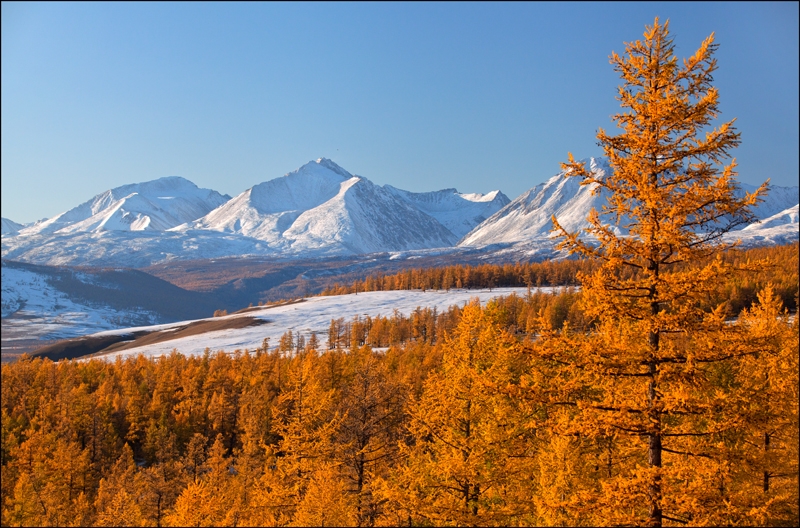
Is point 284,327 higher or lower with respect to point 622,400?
lower

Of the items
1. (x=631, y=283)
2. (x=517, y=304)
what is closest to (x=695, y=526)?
(x=631, y=283)

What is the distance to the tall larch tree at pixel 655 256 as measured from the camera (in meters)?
10.9

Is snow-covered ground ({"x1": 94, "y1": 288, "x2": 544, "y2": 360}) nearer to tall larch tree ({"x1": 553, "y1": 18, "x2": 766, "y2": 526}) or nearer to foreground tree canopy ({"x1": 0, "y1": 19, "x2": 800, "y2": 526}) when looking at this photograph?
foreground tree canopy ({"x1": 0, "y1": 19, "x2": 800, "y2": 526})

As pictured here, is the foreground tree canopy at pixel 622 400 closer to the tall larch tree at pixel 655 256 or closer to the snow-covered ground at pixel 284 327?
the tall larch tree at pixel 655 256

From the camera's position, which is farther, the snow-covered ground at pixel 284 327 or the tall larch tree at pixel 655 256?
the snow-covered ground at pixel 284 327

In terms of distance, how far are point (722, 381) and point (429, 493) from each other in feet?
50.3

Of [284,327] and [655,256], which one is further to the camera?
[284,327]

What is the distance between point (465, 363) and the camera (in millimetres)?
18703

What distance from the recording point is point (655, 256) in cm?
1141

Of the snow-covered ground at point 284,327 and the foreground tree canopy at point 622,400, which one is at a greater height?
the foreground tree canopy at point 622,400

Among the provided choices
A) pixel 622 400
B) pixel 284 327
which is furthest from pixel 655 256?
pixel 284 327

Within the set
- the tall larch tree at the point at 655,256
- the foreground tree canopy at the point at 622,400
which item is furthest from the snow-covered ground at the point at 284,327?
the tall larch tree at the point at 655,256

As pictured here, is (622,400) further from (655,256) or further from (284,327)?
(284,327)

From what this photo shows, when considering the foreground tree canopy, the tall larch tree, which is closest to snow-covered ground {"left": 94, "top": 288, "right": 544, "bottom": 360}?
the foreground tree canopy
